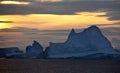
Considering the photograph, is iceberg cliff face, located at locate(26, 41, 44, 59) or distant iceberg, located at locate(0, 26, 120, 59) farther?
iceberg cliff face, located at locate(26, 41, 44, 59)

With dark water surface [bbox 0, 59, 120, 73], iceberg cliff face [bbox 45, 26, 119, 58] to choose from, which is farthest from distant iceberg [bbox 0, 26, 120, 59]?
dark water surface [bbox 0, 59, 120, 73]

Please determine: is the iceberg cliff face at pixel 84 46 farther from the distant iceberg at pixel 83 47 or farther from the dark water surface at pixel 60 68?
the dark water surface at pixel 60 68

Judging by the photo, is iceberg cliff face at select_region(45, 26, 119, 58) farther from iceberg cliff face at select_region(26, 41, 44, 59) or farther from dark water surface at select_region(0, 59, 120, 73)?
dark water surface at select_region(0, 59, 120, 73)

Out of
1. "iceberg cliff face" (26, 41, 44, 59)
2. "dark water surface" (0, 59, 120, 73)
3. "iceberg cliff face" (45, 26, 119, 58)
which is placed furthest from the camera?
"iceberg cliff face" (26, 41, 44, 59)

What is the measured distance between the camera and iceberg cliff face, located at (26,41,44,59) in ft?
355

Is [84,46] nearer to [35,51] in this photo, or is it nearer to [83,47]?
[83,47]

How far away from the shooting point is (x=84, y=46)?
107688 mm

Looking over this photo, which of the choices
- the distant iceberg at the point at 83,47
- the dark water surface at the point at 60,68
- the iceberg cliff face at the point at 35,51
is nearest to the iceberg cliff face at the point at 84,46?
the distant iceberg at the point at 83,47

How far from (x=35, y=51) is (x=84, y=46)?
979 cm

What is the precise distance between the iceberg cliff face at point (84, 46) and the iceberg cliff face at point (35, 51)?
6.25 ft

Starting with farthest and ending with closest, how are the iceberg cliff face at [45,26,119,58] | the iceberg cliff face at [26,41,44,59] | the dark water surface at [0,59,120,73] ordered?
the iceberg cliff face at [26,41,44,59] < the iceberg cliff face at [45,26,119,58] < the dark water surface at [0,59,120,73]

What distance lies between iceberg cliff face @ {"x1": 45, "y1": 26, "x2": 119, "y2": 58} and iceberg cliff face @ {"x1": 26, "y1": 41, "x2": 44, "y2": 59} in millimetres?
1904

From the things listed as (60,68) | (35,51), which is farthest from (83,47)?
(60,68)

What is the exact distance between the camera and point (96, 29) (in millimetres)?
103312
